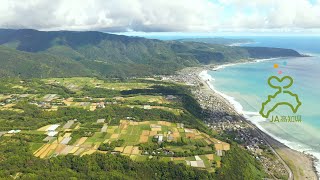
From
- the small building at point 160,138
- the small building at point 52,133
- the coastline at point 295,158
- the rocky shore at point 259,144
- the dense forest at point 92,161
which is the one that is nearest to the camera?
the dense forest at point 92,161

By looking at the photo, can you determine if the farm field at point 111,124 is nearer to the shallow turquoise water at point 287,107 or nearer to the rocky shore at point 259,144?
the rocky shore at point 259,144

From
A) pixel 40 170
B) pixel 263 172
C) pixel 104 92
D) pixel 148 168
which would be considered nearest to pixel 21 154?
pixel 40 170

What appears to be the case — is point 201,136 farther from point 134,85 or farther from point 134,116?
point 134,85

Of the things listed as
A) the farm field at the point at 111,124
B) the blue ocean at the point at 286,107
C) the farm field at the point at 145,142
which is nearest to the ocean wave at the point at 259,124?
the blue ocean at the point at 286,107

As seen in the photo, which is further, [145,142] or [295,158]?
[145,142]

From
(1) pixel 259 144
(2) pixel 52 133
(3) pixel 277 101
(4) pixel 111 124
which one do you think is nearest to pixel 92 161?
(2) pixel 52 133

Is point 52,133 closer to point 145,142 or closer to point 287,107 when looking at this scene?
point 145,142

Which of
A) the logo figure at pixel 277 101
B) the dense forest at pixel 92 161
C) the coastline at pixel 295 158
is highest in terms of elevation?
the logo figure at pixel 277 101

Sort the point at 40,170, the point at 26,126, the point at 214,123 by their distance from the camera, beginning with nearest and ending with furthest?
1. the point at 40,170
2. the point at 26,126
3. the point at 214,123
